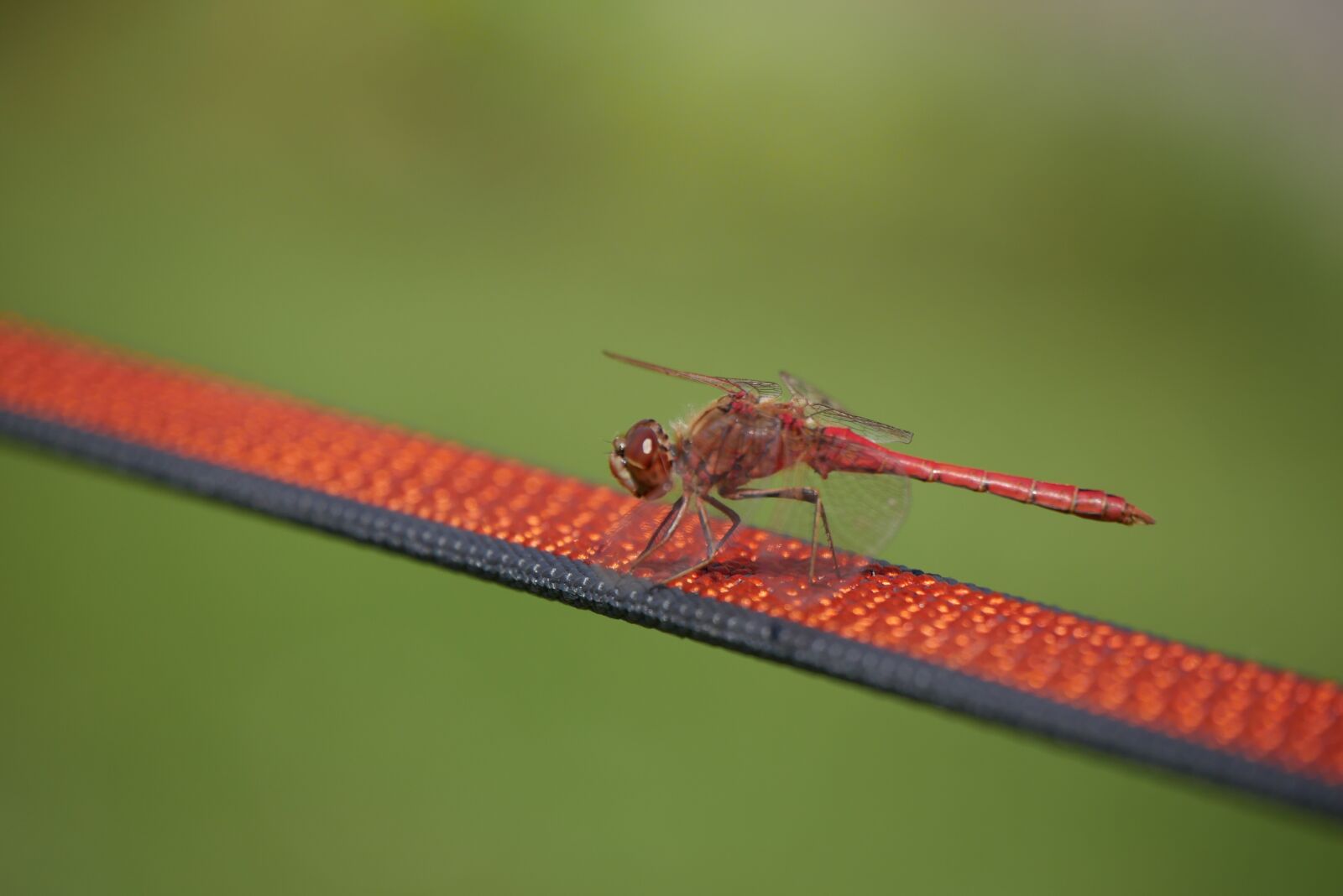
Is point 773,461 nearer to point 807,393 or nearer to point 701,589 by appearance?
point 807,393

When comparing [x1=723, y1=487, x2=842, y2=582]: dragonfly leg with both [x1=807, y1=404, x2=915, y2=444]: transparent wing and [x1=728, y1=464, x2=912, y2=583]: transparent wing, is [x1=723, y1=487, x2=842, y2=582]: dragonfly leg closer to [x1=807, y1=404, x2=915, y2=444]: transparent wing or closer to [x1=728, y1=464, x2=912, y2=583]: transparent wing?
[x1=728, y1=464, x2=912, y2=583]: transparent wing

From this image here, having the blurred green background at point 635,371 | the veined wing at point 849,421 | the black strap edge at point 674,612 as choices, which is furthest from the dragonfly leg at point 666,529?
the blurred green background at point 635,371

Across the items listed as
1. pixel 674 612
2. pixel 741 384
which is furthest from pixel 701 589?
pixel 741 384

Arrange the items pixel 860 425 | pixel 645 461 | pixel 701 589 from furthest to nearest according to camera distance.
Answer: pixel 860 425
pixel 645 461
pixel 701 589

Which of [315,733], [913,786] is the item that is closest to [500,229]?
[315,733]

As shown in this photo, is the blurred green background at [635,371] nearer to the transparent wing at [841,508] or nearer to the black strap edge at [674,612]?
the transparent wing at [841,508]

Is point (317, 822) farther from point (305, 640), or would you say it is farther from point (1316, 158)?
point (1316, 158)
